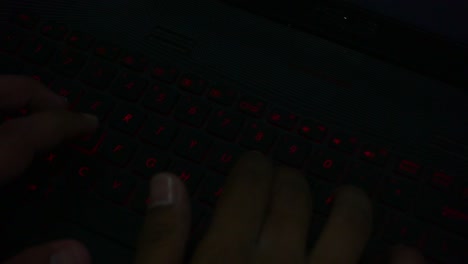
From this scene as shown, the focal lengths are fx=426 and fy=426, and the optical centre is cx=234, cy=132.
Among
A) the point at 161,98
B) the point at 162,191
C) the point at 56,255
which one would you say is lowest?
the point at 56,255

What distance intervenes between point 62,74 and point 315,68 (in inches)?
14.0

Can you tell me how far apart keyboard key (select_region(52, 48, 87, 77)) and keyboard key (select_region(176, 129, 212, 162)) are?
0.59 ft

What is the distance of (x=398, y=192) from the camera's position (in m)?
0.54

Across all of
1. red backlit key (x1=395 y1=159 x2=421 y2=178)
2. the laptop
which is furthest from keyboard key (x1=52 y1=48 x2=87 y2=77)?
red backlit key (x1=395 y1=159 x2=421 y2=178)

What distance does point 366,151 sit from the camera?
565 mm

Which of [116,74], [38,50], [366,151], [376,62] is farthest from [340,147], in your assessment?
[38,50]

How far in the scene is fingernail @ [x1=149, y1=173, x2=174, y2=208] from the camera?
0.43 m

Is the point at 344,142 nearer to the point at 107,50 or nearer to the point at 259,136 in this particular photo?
the point at 259,136

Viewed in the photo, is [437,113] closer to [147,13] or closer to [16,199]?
[147,13]

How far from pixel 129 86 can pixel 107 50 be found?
7 cm

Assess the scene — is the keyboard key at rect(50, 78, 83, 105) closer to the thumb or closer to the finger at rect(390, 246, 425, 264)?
the thumb

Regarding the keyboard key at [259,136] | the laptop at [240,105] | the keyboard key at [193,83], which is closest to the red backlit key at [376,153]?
the laptop at [240,105]

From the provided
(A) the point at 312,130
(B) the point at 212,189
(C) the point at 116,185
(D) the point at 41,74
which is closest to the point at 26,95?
(D) the point at 41,74

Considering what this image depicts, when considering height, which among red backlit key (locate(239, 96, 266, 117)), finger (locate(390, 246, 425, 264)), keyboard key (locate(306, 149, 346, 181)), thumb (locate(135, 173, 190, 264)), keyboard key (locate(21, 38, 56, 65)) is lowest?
thumb (locate(135, 173, 190, 264))
